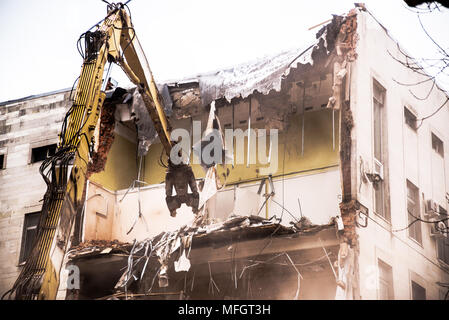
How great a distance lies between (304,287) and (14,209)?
7.34 metres

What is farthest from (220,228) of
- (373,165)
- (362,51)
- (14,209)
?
(14,209)

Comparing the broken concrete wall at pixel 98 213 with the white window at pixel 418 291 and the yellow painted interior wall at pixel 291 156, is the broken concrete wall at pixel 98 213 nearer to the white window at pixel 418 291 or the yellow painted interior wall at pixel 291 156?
the yellow painted interior wall at pixel 291 156

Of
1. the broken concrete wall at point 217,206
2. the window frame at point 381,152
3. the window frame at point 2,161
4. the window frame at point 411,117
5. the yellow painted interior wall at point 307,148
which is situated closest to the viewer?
the window frame at point 381,152

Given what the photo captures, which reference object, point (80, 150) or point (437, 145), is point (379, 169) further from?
point (80, 150)

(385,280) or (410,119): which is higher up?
(410,119)

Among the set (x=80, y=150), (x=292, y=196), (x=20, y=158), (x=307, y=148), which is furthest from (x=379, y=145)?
(x=20, y=158)

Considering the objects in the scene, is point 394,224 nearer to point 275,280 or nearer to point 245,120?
point 275,280

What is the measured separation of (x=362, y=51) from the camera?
565 inches

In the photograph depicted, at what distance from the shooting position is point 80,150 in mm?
11516

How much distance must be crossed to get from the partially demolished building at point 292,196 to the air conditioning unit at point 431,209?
0.02m

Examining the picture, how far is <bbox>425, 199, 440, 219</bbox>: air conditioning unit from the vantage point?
47.4 ft

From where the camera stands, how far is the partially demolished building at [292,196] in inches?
533

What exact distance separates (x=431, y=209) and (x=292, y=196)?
112 inches

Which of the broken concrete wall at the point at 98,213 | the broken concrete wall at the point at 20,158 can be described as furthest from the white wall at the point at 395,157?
the broken concrete wall at the point at 20,158
